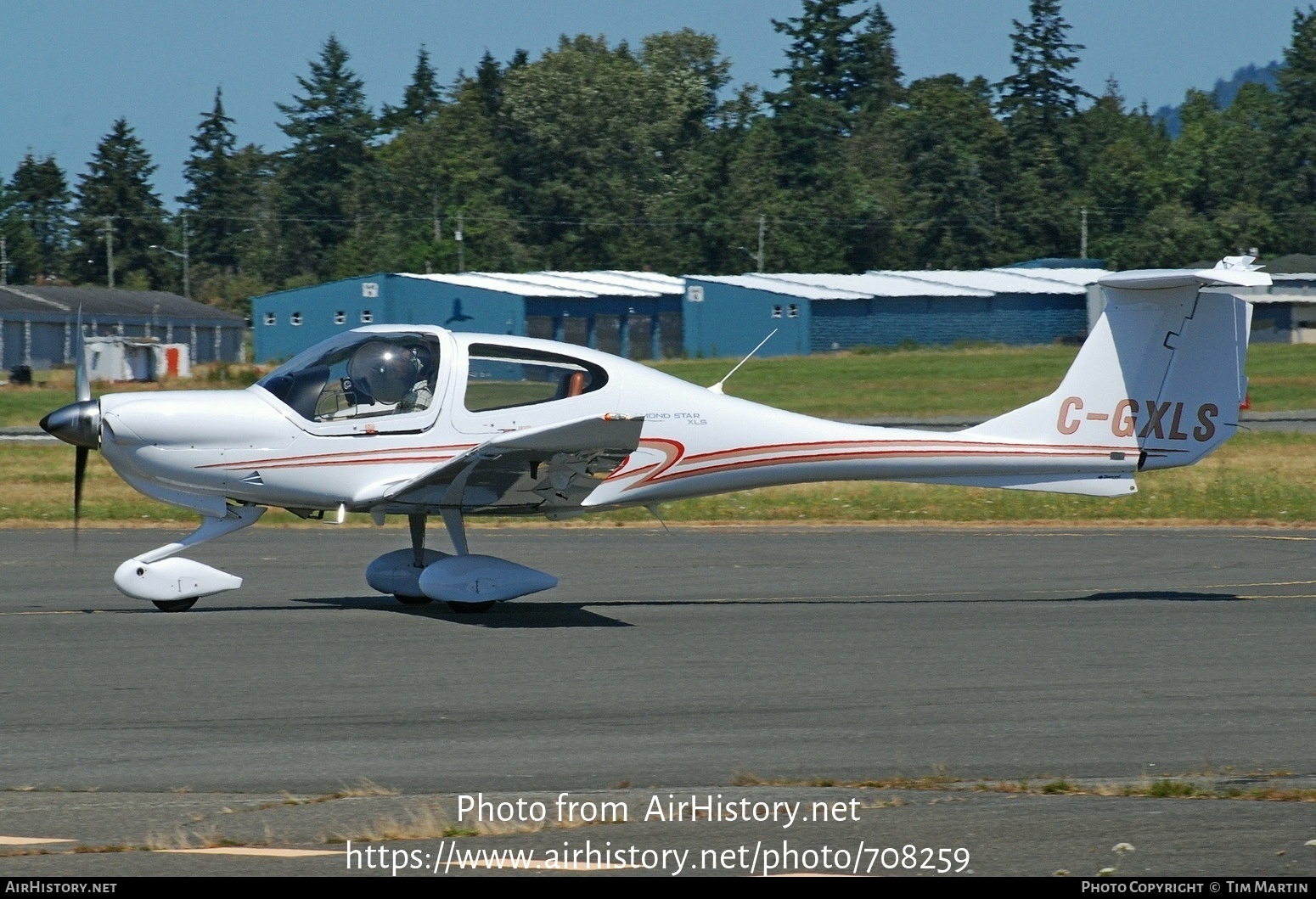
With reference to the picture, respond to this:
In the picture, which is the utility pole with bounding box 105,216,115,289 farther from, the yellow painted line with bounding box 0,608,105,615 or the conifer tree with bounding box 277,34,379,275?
the yellow painted line with bounding box 0,608,105,615

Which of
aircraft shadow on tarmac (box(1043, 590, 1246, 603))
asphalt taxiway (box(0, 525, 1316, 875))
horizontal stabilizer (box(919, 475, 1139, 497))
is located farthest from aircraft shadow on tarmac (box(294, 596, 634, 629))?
aircraft shadow on tarmac (box(1043, 590, 1246, 603))

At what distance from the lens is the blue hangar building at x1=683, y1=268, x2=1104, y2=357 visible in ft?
234

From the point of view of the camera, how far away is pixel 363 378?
38.9 ft

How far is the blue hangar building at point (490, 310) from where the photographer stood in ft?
223

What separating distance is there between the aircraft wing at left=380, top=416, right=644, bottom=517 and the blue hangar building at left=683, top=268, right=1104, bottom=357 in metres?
58.6

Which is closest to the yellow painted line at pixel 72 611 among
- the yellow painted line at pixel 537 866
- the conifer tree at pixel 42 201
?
the yellow painted line at pixel 537 866

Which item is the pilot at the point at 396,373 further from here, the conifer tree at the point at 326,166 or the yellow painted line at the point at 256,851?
the conifer tree at the point at 326,166

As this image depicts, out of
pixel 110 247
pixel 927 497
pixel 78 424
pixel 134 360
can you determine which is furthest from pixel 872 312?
pixel 78 424

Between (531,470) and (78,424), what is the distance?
3.33 meters

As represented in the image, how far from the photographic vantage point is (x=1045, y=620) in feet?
39.2

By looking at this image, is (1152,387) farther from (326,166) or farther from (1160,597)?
(326,166)

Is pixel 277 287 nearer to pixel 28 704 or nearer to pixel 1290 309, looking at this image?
pixel 1290 309

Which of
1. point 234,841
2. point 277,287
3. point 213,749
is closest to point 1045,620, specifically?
point 213,749
